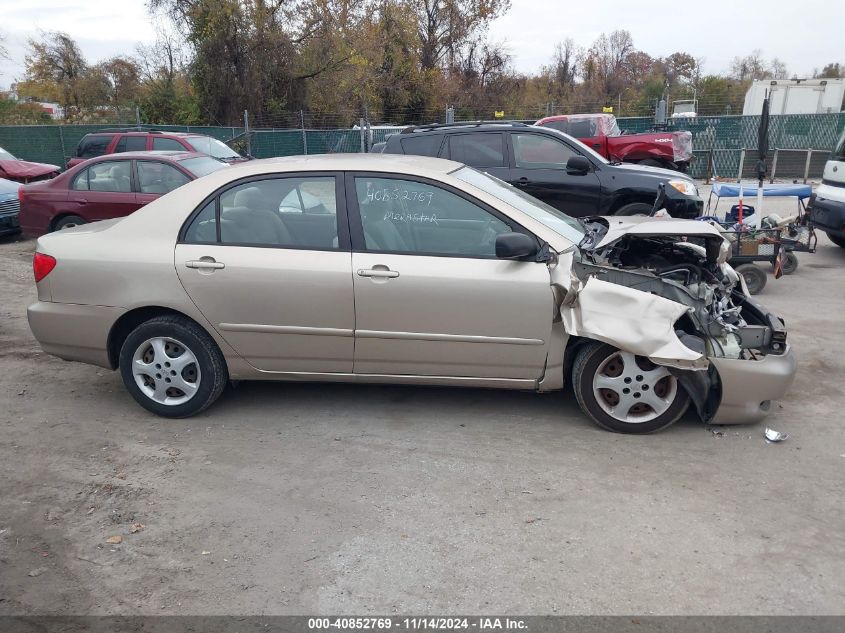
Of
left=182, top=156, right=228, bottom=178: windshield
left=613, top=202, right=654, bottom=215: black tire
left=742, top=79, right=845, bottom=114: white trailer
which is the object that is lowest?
left=613, top=202, right=654, bottom=215: black tire

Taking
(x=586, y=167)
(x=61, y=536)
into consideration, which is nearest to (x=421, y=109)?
(x=586, y=167)

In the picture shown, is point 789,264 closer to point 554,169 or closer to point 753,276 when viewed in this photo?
point 753,276

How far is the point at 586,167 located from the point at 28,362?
21.1 feet

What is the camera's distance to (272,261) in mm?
4477

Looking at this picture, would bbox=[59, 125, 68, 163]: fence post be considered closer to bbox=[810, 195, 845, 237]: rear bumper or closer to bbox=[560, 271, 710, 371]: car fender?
bbox=[810, 195, 845, 237]: rear bumper

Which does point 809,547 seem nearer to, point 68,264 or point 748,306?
point 748,306

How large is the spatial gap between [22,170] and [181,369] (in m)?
12.0

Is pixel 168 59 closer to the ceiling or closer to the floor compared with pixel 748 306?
closer to the ceiling

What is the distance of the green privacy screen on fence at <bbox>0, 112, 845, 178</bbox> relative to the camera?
2073cm

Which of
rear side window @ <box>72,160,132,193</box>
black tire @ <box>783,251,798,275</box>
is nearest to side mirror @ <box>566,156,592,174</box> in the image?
black tire @ <box>783,251,798,275</box>

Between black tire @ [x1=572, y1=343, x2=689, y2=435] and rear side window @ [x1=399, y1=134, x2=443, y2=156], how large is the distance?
17.1ft

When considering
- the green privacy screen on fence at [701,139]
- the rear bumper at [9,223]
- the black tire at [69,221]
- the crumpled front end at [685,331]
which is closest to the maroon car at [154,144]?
the rear bumper at [9,223]

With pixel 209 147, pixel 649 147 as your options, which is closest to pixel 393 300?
pixel 209 147

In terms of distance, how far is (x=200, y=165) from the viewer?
34.2 feet
